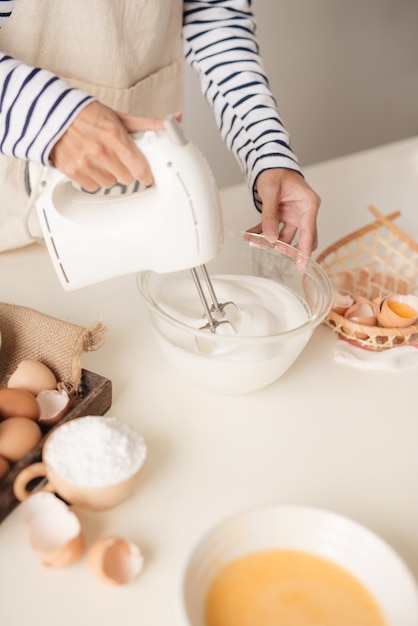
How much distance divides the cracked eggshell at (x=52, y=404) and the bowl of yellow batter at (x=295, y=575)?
9.3 inches

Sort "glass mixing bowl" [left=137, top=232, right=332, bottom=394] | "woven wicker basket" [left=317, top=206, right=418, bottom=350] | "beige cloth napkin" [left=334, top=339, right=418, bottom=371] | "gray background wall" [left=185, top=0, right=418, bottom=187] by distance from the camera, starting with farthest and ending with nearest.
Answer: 1. "gray background wall" [left=185, top=0, right=418, bottom=187]
2. "woven wicker basket" [left=317, top=206, right=418, bottom=350]
3. "beige cloth napkin" [left=334, top=339, right=418, bottom=371]
4. "glass mixing bowl" [left=137, top=232, right=332, bottom=394]

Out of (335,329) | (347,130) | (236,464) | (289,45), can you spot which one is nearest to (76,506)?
(236,464)

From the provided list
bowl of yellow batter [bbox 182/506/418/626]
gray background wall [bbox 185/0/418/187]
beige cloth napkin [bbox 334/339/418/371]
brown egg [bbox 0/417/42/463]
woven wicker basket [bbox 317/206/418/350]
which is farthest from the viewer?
gray background wall [bbox 185/0/418/187]

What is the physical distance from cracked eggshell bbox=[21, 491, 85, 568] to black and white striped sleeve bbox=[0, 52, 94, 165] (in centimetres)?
35

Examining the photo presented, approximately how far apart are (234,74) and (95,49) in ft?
0.77

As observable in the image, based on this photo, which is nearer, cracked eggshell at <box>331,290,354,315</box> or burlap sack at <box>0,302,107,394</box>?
burlap sack at <box>0,302,107,394</box>

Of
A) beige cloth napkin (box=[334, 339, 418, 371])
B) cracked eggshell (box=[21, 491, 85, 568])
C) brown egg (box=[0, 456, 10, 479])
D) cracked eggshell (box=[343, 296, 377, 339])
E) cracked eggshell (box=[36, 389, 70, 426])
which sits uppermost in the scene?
brown egg (box=[0, 456, 10, 479])

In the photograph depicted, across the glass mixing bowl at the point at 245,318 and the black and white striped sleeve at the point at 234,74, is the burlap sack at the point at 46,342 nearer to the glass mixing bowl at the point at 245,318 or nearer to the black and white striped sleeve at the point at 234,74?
the glass mixing bowl at the point at 245,318

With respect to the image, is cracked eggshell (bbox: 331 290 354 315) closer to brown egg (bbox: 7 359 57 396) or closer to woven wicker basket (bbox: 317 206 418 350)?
woven wicker basket (bbox: 317 206 418 350)

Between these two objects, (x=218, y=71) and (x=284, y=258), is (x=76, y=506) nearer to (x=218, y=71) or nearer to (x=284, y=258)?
(x=284, y=258)

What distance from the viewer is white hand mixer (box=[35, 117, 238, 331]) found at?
26.1 inches

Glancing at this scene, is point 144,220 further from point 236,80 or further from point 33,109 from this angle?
point 236,80

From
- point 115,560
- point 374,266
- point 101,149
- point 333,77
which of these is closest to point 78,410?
point 115,560

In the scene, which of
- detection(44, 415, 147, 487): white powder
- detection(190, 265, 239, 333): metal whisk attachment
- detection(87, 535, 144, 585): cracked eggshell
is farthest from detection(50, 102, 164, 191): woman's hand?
detection(87, 535, 144, 585): cracked eggshell
